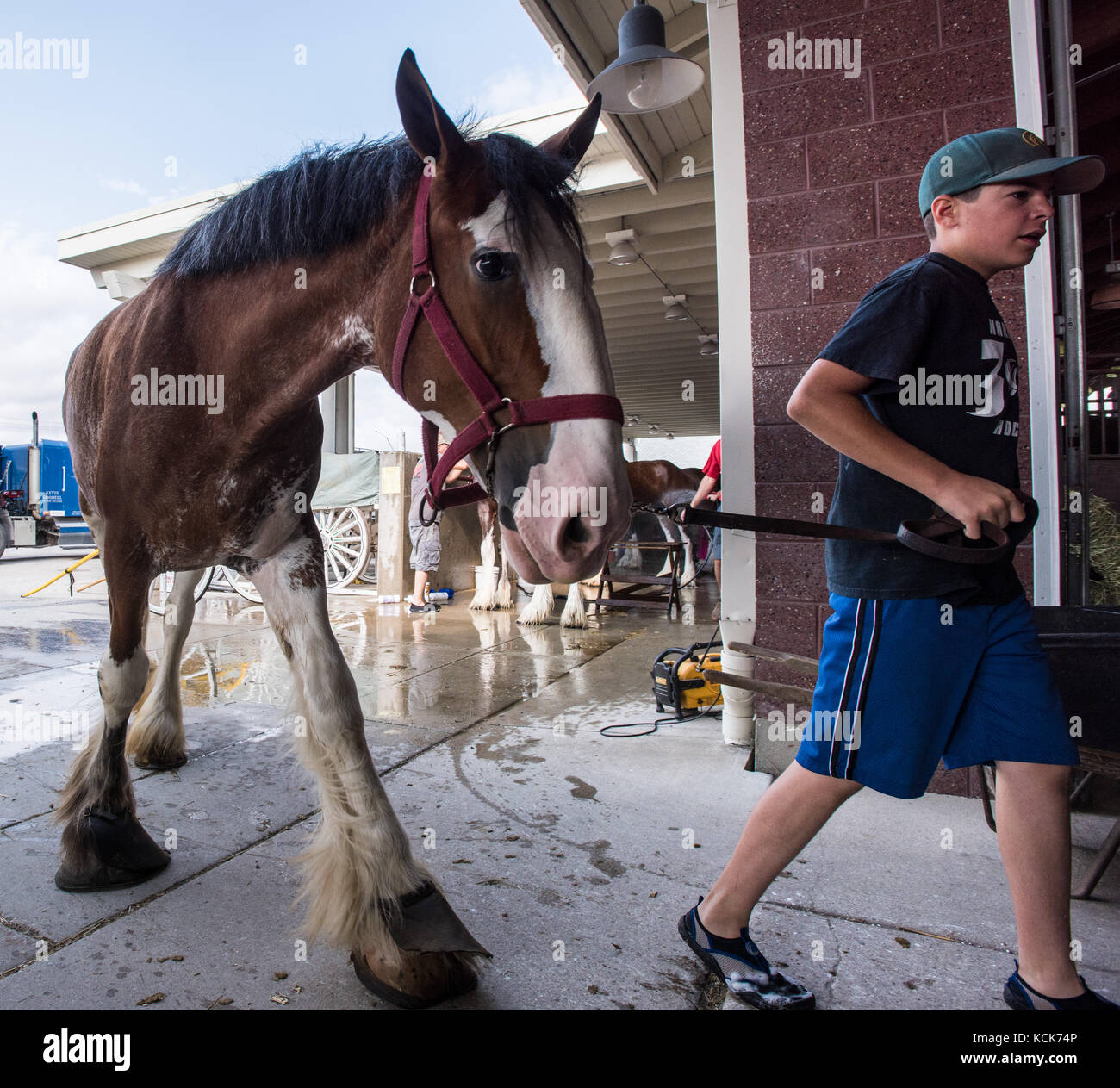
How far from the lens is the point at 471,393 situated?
1384mm

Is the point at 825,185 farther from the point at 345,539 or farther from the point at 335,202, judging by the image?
the point at 345,539

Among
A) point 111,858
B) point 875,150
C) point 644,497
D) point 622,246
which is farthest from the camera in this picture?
point 622,246

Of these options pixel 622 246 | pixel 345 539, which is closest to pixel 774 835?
pixel 622 246

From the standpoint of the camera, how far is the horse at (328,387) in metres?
1.33

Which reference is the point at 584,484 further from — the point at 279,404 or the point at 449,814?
the point at 449,814

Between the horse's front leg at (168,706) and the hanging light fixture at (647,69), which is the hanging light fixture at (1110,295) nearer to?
the hanging light fixture at (647,69)

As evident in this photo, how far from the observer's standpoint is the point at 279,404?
6.11 feet

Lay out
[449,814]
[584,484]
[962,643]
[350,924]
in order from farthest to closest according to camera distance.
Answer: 1. [449,814]
2. [350,924]
3. [962,643]
4. [584,484]

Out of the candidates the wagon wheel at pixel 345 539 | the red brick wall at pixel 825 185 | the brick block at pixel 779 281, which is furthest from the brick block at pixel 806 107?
the wagon wheel at pixel 345 539

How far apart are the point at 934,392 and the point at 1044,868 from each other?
0.96 m

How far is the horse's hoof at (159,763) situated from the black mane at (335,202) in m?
2.02

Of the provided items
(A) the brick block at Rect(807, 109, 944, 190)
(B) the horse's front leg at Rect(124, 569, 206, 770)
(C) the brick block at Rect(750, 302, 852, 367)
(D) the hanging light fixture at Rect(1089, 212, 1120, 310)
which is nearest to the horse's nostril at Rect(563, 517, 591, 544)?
(C) the brick block at Rect(750, 302, 852, 367)

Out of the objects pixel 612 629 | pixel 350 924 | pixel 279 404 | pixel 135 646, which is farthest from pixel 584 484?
pixel 612 629

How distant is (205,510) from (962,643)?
195 cm
